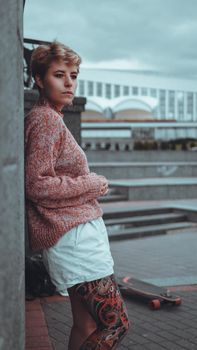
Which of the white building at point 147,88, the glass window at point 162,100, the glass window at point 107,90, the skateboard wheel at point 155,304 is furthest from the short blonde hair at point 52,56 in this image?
the glass window at point 162,100

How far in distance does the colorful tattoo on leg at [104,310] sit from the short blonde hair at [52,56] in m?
0.98

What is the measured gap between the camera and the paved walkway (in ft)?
13.1

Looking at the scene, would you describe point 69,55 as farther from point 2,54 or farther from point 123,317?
point 123,317

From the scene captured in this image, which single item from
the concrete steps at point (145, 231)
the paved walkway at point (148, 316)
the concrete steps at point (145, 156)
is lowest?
the concrete steps at point (145, 231)

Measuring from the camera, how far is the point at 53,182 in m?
2.39

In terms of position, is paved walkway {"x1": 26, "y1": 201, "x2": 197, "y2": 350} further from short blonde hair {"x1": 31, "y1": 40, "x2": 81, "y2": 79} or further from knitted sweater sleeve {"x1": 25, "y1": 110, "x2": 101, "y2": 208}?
short blonde hair {"x1": 31, "y1": 40, "x2": 81, "y2": 79}

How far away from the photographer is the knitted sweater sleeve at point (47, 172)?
2.39m

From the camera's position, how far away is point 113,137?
138ft

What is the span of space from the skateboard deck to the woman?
2473 millimetres

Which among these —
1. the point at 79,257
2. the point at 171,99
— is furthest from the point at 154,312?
the point at 171,99

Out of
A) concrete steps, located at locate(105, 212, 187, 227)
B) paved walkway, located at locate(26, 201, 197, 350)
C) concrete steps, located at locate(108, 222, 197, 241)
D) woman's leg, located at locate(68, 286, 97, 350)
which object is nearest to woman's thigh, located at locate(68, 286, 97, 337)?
woman's leg, located at locate(68, 286, 97, 350)

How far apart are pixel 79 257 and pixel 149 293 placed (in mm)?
2789

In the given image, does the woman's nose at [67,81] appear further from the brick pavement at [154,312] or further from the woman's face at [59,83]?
the brick pavement at [154,312]

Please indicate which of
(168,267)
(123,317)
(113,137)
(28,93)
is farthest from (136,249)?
(113,137)
